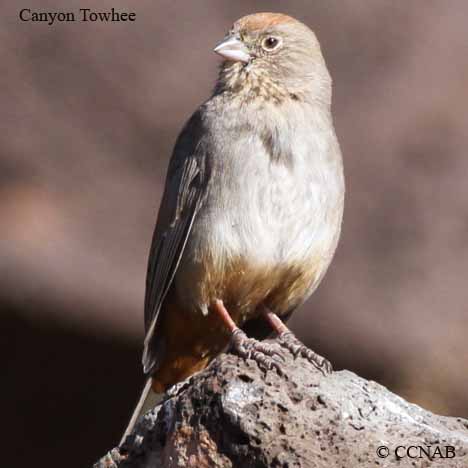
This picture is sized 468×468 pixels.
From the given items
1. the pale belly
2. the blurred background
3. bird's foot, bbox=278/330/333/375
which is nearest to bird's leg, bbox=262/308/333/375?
bird's foot, bbox=278/330/333/375

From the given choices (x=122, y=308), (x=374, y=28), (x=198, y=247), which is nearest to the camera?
(x=198, y=247)

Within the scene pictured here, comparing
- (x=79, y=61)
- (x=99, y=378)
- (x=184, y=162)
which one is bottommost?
(x=99, y=378)

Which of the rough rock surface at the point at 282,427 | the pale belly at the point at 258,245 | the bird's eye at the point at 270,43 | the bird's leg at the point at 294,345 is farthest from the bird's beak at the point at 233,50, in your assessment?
the rough rock surface at the point at 282,427

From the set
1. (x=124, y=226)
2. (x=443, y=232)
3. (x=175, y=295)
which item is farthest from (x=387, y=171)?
(x=175, y=295)

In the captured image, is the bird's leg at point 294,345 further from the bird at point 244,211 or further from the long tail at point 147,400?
the long tail at point 147,400

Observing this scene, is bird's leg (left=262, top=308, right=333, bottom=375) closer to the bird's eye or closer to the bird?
the bird

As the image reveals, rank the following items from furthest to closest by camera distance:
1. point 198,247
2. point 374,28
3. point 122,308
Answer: point 374,28 < point 122,308 < point 198,247

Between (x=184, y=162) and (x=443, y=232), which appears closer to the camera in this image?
(x=184, y=162)

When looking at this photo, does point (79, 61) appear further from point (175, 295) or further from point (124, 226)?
point (175, 295)
